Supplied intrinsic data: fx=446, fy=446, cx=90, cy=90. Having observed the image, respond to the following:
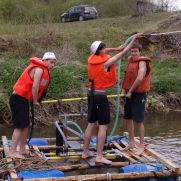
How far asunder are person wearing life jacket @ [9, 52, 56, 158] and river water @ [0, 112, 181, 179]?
261 cm

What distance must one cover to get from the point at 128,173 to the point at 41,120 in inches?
205

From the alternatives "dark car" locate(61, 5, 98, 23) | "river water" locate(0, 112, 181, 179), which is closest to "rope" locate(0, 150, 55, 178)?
"river water" locate(0, 112, 181, 179)

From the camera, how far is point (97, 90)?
6801 mm

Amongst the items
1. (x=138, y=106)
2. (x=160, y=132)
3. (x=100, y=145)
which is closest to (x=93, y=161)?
(x=100, y=145)

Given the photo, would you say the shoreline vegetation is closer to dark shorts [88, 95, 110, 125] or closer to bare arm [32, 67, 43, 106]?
dark shorts [88, 95, 110, 125]

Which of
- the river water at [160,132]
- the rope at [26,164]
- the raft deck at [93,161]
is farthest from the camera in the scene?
the river water at [160,132]

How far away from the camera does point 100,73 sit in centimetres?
671

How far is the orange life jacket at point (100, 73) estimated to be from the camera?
6684mm

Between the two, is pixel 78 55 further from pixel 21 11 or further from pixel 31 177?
pixel 31 177

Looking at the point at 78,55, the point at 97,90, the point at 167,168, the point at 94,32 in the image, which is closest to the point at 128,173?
the point at 167,168

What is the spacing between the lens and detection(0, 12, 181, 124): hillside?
40.3 feet

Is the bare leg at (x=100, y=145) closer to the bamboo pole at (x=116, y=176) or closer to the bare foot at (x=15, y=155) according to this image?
the bamboo pole at (x=116, y=176)

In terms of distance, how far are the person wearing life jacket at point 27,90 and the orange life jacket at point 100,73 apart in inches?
24.4

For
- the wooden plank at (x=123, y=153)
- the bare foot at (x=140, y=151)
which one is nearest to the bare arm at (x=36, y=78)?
the wooden plank at (x=123, y=153)
